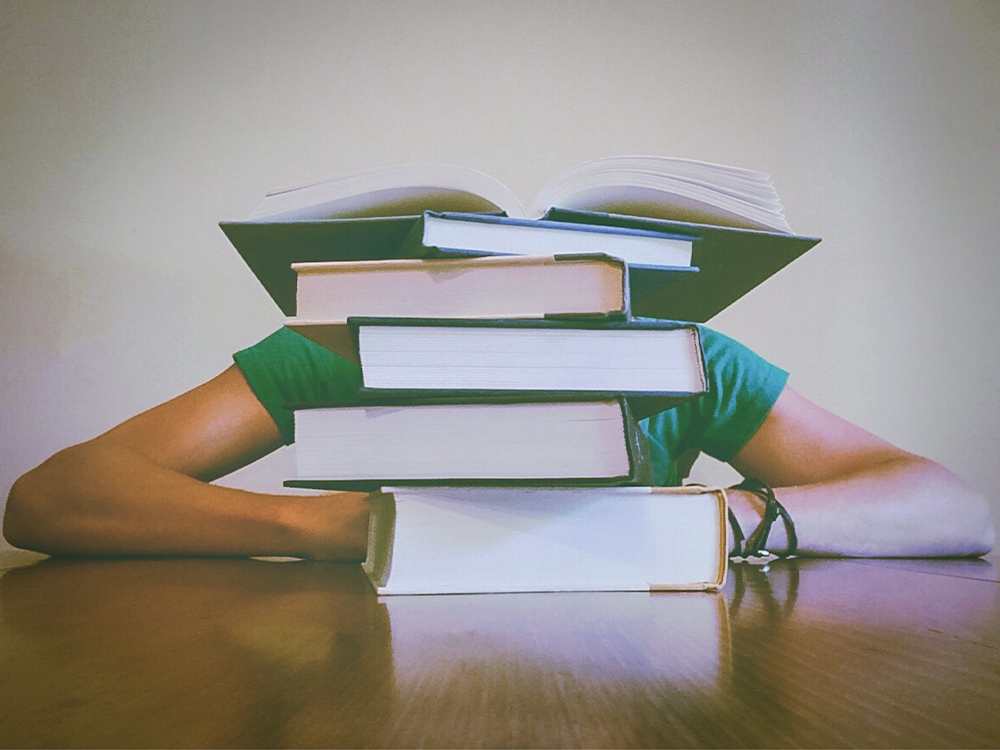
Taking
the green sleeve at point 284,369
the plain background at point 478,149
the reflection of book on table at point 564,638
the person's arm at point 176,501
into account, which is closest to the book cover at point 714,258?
the reflection of book on table at point 564,638

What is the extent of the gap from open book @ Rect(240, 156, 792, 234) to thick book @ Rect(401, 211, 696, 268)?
0.02m

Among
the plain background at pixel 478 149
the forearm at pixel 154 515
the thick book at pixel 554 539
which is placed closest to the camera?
the thick book at pixel 554 539

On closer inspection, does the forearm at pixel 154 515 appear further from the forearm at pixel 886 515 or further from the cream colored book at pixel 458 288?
the forearm at pixel 886 515

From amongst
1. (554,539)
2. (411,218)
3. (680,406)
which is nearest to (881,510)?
(680,406)

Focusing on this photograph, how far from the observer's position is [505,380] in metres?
0.44

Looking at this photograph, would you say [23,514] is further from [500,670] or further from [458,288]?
[500,670]

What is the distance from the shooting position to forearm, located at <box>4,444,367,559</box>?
72cm

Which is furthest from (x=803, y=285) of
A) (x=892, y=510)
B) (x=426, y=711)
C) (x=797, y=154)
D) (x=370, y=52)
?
(x=426, y=711)

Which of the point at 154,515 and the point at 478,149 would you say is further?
the point at 478,149

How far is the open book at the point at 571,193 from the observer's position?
0.47 m

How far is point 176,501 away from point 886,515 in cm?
87

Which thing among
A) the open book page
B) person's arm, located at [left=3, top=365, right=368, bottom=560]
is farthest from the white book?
person's arm, located at [left=3, top=365, right=368, bottom=560]

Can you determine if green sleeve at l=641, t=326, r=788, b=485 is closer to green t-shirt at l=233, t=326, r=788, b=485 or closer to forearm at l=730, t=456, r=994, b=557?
green t-shirt at l=233, t=326, r=788, b=485

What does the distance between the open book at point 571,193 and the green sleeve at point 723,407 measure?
2.08 ft
